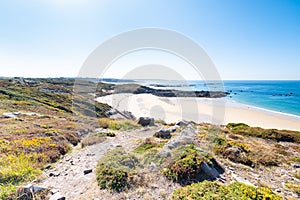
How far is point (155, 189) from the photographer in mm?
5164

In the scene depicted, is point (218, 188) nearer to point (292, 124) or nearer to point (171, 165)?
point (171, 165)

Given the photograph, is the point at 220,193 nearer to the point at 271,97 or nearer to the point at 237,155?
the point at 237,155

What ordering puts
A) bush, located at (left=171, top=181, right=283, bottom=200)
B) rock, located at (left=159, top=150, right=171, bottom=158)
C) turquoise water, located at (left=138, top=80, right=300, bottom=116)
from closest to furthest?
bush, located at (left=171, top=181, right=283, bottom=200) → rock, located at (left=159, top=150, right=171, bottom=158) → turquoise water, located at (left=138, top=80, right=300, bottom=116)

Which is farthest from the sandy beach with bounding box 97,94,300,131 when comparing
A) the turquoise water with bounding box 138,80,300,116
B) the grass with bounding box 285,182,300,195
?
the grass with bounding box 285,182,300,195

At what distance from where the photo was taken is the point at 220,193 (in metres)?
4.54

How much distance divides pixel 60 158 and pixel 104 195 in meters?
4.47

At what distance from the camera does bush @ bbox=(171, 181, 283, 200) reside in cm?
440

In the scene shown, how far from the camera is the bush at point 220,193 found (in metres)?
4.40

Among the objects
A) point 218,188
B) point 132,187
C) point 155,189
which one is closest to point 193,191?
point 218,188

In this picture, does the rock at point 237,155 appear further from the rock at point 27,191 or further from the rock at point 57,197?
the rock at point 27,191

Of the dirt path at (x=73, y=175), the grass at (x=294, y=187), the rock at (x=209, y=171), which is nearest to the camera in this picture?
the dirt path at (x=73, y=175)

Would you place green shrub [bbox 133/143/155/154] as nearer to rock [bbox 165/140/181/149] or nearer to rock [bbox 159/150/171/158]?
rock [bbox 165/140/181/149]

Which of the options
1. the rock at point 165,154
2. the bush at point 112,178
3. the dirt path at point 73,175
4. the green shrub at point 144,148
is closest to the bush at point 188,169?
the rock at point 165,154

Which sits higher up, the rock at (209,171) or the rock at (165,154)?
the rock at (165,154)
